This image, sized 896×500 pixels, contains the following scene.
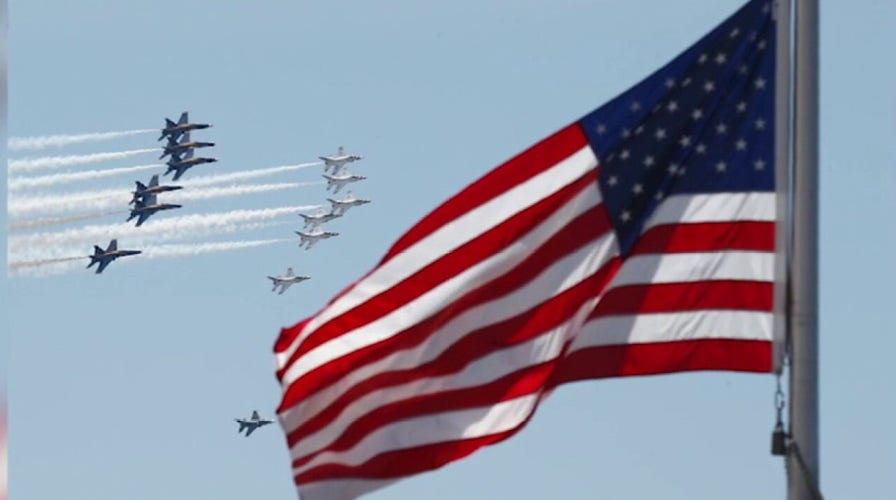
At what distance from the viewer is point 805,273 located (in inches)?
672

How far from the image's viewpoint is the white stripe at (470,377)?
19.0 m

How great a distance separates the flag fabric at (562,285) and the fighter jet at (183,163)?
13798cm

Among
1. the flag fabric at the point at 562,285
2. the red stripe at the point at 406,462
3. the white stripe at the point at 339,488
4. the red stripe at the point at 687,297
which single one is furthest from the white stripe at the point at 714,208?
the white stripe at the point at 339,488

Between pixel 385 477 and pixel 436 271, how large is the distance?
1452 millimetres

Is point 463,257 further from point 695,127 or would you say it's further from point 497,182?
point 695,127

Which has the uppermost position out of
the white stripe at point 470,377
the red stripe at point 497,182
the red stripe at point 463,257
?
the red stripe at point 497,182

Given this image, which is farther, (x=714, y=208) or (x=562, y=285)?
(x=562, y=285)

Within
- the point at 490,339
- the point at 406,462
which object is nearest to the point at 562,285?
the point at 490,339

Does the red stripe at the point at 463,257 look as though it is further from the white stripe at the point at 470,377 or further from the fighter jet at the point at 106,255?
the fighter jet at the point at 106,255

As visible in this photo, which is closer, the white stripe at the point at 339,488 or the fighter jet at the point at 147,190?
the white stripe at the point at 339,488

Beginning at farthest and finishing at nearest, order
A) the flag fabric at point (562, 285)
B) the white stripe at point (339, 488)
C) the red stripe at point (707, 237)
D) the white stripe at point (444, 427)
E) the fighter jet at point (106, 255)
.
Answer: the fighter jet at point (106, 255) → the white stripe at point (339, 488) → the white stripe at point (444, 427) → the flag fabric at point (562, 285) → the red stripe at point (707, 237)

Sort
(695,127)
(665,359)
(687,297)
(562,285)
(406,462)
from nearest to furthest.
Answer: (687,297) < (665,359) < (695,127) < (562,285) < (406,462)

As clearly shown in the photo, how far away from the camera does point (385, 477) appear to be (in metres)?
19.5

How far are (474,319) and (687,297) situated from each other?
5.35 ft
